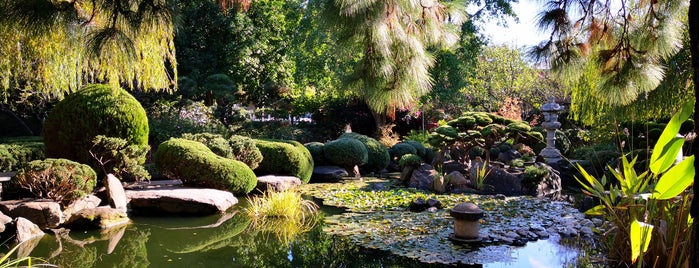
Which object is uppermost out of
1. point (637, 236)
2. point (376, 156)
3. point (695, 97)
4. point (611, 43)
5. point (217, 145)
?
point (611, 43)

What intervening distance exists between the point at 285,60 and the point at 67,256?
41.8 feet

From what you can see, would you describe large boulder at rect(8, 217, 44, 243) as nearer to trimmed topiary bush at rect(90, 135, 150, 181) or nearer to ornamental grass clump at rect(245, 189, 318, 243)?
trimmed topiary bush at rect(90, 135, 150, 181)

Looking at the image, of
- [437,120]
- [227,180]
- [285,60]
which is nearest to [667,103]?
[227,180]

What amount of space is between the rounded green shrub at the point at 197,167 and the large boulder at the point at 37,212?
2.41 meters

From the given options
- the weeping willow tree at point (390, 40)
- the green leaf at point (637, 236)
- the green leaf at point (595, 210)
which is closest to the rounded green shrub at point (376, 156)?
the green leaf at point (595, 210)

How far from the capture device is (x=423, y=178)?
33.3 ft

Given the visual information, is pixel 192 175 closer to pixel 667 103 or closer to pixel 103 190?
pixel 103 190

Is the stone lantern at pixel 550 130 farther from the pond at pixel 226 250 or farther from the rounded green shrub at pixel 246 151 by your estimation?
the pond at pixel 226 250

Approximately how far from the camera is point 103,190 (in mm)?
7035

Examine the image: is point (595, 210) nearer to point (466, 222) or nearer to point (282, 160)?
point (466, 222)

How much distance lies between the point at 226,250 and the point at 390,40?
3.16 metres

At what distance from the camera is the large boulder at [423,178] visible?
9.93 m

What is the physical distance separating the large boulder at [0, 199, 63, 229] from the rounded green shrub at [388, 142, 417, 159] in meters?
9.07

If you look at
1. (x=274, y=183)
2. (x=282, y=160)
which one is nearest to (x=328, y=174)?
(x=282, y=160)
